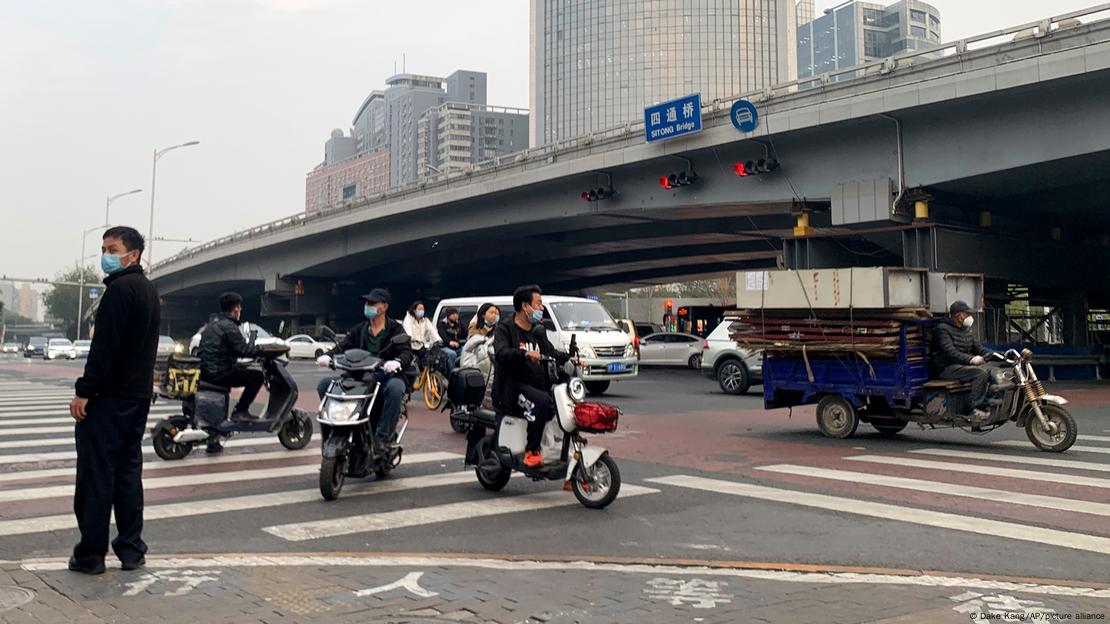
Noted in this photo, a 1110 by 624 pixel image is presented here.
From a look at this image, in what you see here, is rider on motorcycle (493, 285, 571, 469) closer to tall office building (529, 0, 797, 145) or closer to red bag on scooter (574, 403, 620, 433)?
red bag on scooter (574, 403, 620, 433)

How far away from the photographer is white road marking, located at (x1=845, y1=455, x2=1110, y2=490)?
322 inches

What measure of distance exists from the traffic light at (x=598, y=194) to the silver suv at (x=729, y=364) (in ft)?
32.5

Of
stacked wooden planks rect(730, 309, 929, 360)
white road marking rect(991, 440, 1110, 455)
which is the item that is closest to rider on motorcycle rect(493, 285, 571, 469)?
stacked wooden planks rect(730, 309, 929, 360)

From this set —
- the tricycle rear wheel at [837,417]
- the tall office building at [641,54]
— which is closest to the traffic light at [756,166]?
the tricycle rear wheel at [837,417]

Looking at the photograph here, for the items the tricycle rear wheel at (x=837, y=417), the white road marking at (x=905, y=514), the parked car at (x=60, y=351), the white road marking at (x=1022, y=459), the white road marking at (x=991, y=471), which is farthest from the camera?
the parked car at (x=60, y=351)

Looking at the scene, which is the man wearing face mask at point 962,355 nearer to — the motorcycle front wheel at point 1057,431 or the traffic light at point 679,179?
the motorcycle front wheel at point 1057,431

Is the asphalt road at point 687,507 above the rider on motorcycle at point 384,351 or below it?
below

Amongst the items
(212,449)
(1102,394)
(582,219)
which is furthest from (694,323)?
(212,449)

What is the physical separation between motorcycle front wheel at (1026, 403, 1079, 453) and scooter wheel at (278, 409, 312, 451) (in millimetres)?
8128

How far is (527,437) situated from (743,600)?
307 centimetres

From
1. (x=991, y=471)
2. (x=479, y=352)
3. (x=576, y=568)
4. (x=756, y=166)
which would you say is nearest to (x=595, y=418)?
(x=576, y=568)

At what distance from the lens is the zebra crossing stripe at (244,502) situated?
620 centimetres

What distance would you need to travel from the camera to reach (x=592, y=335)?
18750 millimetres

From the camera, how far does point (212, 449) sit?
32.4ft
